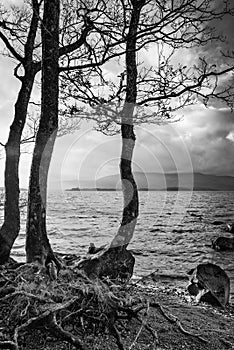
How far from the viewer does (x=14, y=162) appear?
25.1 feet

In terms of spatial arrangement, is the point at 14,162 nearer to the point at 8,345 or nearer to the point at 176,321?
the point at 8,345

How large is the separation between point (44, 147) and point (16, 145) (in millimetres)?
1632

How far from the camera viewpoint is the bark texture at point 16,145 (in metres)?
7.42

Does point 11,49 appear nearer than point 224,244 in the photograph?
Yes

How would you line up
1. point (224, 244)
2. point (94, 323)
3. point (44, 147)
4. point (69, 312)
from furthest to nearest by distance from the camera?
point (224, 244), point (44, 147), point (94, 323), point (69, 312)

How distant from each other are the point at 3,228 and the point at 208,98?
5699mm

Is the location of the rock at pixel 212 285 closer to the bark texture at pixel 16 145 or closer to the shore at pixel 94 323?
the shore at pixel 94 323

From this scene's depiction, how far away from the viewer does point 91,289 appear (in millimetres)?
4703

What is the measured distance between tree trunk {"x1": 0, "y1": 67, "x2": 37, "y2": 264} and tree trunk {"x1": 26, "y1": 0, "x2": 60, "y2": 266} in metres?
1.28

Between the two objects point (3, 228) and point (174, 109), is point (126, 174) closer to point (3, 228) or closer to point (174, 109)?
point (174, 109)

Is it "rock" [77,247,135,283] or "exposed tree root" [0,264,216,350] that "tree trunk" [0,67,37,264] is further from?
"exposed tree root" [0,264,216,350]

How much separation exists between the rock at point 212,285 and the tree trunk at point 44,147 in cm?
465

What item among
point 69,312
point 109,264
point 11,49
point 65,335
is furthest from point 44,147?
point 109,264

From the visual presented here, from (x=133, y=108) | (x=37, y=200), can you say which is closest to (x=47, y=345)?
(x=37, y=200)
